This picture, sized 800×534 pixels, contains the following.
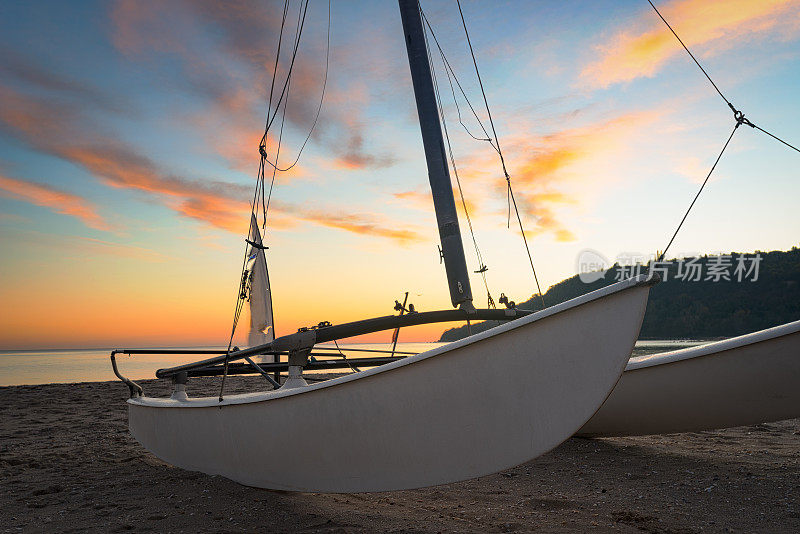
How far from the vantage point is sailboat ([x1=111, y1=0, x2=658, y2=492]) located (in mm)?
2734

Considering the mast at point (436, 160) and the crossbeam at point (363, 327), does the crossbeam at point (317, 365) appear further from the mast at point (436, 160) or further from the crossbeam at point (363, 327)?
the mast at point (436, 160)

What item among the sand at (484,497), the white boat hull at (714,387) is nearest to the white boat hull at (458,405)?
the sand at (484,497)

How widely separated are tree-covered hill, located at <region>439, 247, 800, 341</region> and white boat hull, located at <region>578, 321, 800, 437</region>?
188ft

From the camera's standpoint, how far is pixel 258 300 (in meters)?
11.5

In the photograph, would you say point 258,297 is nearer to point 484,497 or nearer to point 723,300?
point 484,497

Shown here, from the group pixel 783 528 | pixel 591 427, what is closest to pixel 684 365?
pixel 591 427

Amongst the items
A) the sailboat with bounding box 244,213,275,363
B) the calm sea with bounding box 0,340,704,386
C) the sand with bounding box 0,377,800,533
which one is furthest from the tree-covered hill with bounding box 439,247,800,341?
the sand with bounding box 0,377,800,533

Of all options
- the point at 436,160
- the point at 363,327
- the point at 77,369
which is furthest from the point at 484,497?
the point at 77,369

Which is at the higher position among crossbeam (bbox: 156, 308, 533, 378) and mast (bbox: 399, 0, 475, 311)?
mast (bbox: 399, 0, 475, 311)

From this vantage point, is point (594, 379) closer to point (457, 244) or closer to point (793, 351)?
point (457, 244)

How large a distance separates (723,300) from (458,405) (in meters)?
79.0

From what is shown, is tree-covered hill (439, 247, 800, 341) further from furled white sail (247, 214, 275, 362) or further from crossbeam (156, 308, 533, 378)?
crossbeam (156, 308, 533, 378)

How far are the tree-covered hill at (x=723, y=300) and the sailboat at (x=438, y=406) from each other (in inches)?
2333

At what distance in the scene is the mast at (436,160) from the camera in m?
4.73
